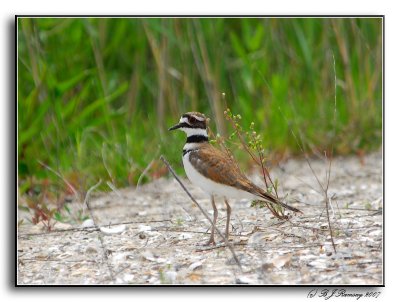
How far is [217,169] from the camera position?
507 cm

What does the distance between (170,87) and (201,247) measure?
2.32m

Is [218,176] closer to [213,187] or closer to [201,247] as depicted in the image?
[213,187]

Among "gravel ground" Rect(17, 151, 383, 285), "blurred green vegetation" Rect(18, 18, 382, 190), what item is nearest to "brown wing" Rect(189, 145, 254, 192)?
"gravel ground" Rect(17, 151, 383, 285)

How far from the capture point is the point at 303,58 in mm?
7121

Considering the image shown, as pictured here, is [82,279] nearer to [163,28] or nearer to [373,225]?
[373,225]

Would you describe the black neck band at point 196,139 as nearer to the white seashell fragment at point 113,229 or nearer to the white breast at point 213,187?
the white breast at point 213,187

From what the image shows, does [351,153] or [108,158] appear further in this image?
[351,153]

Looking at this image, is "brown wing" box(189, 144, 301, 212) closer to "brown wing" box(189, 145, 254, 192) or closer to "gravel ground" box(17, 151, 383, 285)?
"brown wing" box(189, 145, 254, 192)

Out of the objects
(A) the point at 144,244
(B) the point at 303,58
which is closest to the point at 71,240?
(A) the point at 144,244

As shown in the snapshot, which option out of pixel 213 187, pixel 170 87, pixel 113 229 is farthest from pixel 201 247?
pixel 170 87

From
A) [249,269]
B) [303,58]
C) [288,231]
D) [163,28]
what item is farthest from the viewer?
[303,58]

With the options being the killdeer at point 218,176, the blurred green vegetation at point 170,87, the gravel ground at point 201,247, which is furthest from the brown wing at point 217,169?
the blurred green vegetation at point 170,87

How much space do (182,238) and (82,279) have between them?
0.76 m

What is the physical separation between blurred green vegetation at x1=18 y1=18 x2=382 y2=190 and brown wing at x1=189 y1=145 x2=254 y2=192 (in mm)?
1345
